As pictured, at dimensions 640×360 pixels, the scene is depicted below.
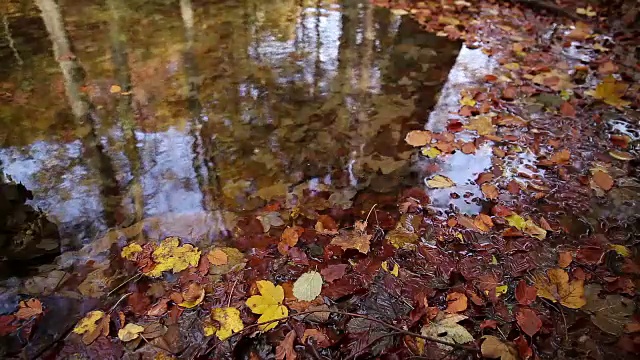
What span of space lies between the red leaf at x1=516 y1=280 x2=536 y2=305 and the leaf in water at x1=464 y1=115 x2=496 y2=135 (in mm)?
1463

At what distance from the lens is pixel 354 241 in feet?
7.53

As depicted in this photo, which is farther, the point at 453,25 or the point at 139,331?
the point at 453,25

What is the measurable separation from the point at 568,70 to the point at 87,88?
4555 millimetres

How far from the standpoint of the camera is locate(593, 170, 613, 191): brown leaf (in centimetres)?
268

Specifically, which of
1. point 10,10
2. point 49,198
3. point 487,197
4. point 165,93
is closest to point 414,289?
point 487,197

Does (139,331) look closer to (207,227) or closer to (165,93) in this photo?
(207,227)

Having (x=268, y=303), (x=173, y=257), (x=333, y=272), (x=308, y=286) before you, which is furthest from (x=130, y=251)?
(x=333, y=272)

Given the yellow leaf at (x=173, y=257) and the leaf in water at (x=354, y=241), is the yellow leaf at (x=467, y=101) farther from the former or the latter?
the yellow leaf at (x=173, y=257)

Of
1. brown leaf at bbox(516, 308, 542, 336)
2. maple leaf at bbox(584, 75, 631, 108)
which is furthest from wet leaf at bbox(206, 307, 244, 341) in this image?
maple leaf at bbox(584, 75, 631, 108)

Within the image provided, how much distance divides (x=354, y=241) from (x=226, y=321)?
80 centimetres

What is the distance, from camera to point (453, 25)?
16.6ft

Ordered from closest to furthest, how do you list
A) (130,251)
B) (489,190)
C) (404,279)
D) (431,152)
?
1. (404,279)
2. (130,251)
3. (489,190)
4. (431,152)

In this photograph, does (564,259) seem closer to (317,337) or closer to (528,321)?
(528,321)

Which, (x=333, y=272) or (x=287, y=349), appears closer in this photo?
(x=287, y=349)
